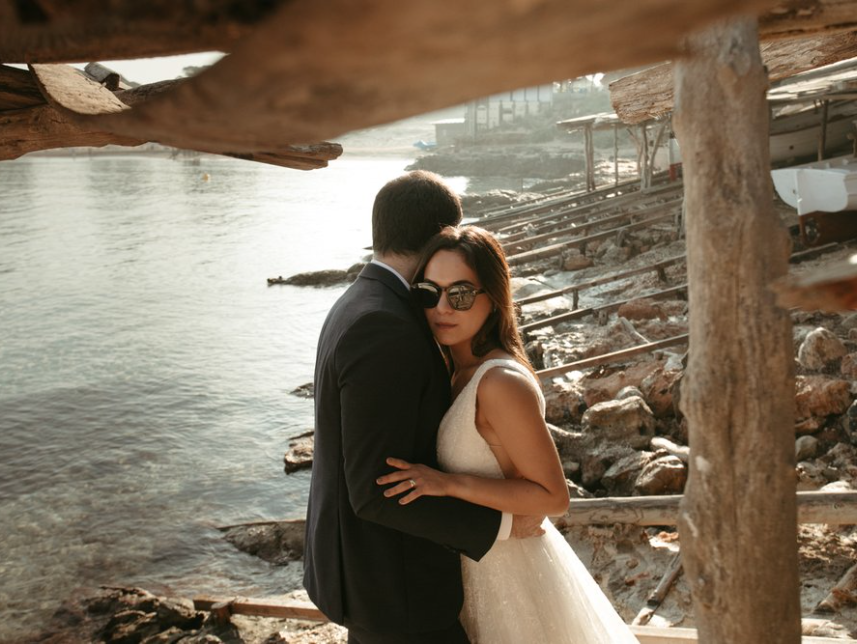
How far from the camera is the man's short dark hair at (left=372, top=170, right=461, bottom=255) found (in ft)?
8.54

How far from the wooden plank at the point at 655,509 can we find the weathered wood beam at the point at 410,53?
3.49 meters

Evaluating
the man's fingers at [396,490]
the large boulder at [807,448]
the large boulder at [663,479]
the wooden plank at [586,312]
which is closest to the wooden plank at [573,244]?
the wooden plank at [586,312]

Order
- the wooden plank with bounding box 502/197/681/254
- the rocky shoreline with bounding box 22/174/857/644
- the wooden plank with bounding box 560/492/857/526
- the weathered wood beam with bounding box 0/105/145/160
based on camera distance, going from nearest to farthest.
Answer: the weathered wood beam with bounding box 0/105/145/160 → the wooden plank with bounding box 560/492/857/526 → the rocky shoreline with bounding box 22/174/857/644 → the wooden plank with bounding box 502/197/681/254

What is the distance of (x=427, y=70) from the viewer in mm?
811

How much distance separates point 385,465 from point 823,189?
1215 cm

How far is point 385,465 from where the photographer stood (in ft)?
7.44

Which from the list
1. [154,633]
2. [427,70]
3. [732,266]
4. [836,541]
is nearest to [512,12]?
[427,70]

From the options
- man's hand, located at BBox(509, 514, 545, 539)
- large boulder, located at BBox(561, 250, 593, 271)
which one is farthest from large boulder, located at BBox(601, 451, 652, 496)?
large boulder, located at BBox(561, 250, 593, 271)

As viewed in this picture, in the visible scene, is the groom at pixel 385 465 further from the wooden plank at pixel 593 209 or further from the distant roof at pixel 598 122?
the distant roof at pixel 598 122

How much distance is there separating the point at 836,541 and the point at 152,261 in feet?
80.0

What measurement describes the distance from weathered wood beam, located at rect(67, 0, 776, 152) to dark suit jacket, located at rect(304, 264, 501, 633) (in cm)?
137

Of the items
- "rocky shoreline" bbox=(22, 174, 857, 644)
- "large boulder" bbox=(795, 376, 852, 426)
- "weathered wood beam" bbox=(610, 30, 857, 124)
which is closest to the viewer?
"weathered wood beam" bbox=(610, 30, 857, 124)

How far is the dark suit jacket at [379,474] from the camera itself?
2.26m

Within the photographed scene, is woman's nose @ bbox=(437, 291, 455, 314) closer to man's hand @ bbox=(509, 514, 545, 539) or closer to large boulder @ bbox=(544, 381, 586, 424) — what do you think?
man's hand @ bbox=(509, 514, 545, 539)
